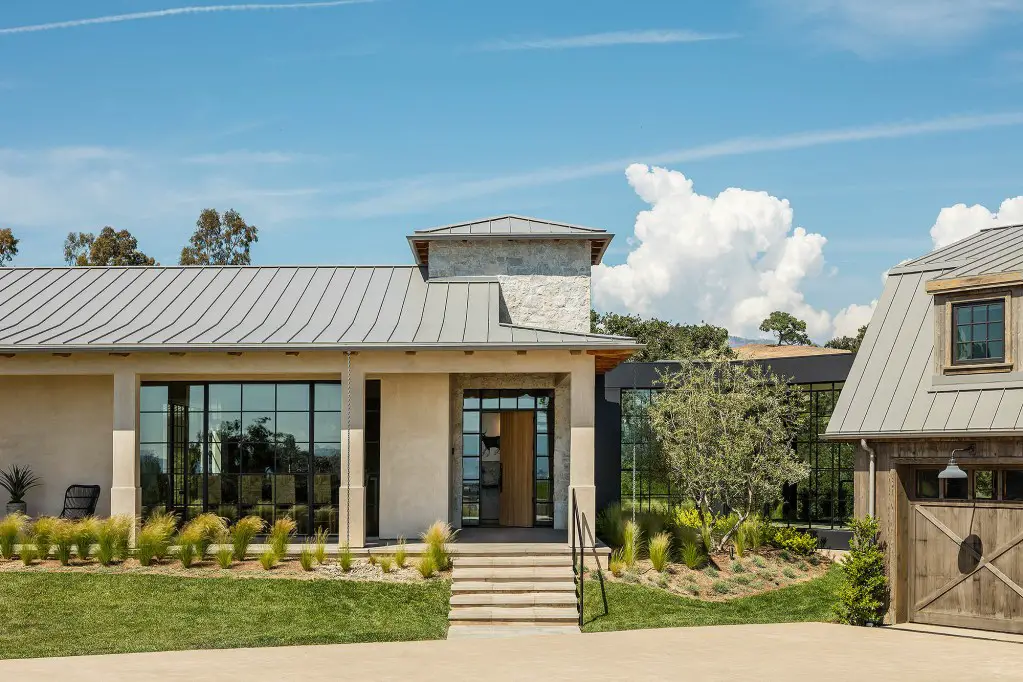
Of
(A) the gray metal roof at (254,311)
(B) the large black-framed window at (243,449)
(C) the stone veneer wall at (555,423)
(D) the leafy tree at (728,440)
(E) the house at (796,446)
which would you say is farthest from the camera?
(E) the house at (796,446)

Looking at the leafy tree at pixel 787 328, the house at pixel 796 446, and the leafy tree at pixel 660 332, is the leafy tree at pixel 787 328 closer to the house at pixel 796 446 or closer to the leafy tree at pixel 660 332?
the leafy tree at pixel 660 332

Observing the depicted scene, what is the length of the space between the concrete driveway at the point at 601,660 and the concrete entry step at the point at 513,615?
33.0 inches

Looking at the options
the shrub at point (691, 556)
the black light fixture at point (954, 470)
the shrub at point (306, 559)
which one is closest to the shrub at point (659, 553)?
the shrub at point (691, 556)

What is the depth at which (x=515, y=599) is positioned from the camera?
14734mm

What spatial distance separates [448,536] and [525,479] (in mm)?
3784

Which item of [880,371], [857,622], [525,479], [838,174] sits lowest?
[857,622]

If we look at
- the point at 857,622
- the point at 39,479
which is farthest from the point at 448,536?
the point at 39,479

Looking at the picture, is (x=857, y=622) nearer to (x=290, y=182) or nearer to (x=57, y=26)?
(x=290, y=182)

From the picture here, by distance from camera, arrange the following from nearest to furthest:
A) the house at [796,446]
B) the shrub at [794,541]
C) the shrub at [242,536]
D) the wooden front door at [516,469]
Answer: the shrub at [242,536], the shrub at [794,541], the wooden front door at [516,469], the house at [796,446]

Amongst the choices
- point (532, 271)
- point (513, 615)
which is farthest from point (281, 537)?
point (532, 271)

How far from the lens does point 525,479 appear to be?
20062 millimetres

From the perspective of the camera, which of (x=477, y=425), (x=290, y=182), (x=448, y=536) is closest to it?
(x=448, y=536)

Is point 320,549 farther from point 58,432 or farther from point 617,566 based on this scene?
point 58,432

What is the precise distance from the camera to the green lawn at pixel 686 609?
14406 millimetres
